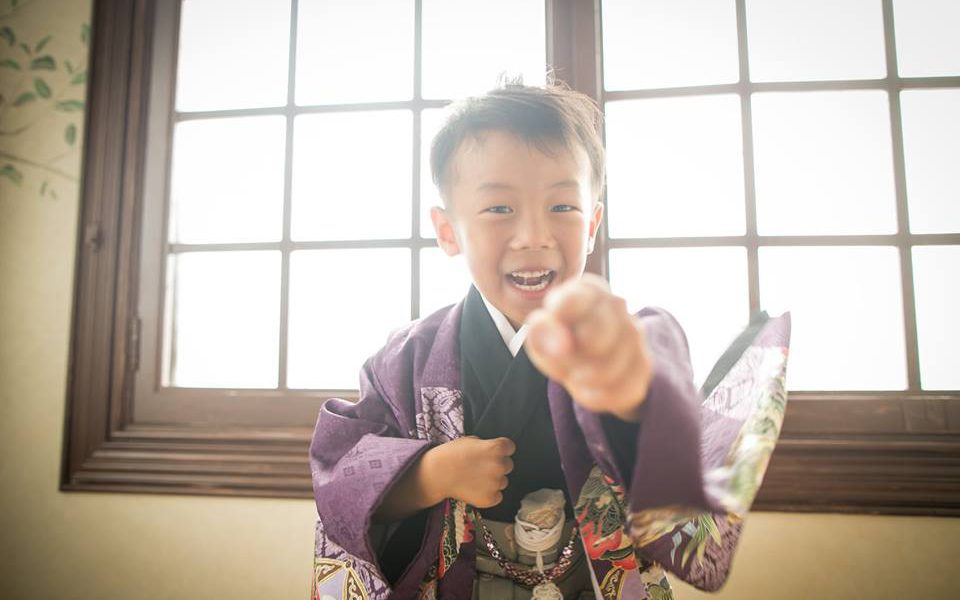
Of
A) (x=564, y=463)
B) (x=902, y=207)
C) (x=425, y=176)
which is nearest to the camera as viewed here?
(x=564, y=463)

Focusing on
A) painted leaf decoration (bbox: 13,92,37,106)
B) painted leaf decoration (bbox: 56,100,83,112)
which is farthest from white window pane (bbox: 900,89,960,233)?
painted leaf decoration (bbox: 13,92,37,106)

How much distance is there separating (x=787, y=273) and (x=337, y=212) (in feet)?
3.03

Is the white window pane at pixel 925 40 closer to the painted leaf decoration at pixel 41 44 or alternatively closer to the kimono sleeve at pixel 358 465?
the kimono sleeve at pixel 358 465

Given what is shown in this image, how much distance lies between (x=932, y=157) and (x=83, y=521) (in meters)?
1.83

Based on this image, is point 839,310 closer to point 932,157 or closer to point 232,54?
point 932,157

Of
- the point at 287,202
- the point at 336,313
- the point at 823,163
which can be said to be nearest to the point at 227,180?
the point at 287,202

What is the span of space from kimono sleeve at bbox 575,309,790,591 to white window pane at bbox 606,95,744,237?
0.52m

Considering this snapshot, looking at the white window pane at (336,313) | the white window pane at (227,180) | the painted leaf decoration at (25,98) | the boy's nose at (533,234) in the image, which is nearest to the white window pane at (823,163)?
the boy's nose at (533,234)

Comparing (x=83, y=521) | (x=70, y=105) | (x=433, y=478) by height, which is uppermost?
(x=70, y=105)

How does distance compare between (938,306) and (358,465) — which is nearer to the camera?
(358,465)

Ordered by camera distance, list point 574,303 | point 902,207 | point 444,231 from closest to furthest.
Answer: point 574,303 → point 444,231 → point 902,207

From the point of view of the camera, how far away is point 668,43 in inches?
41.5

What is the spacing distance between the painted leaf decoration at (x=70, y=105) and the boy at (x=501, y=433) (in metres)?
0.97

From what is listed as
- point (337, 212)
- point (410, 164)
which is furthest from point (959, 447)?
point (337, 212)
